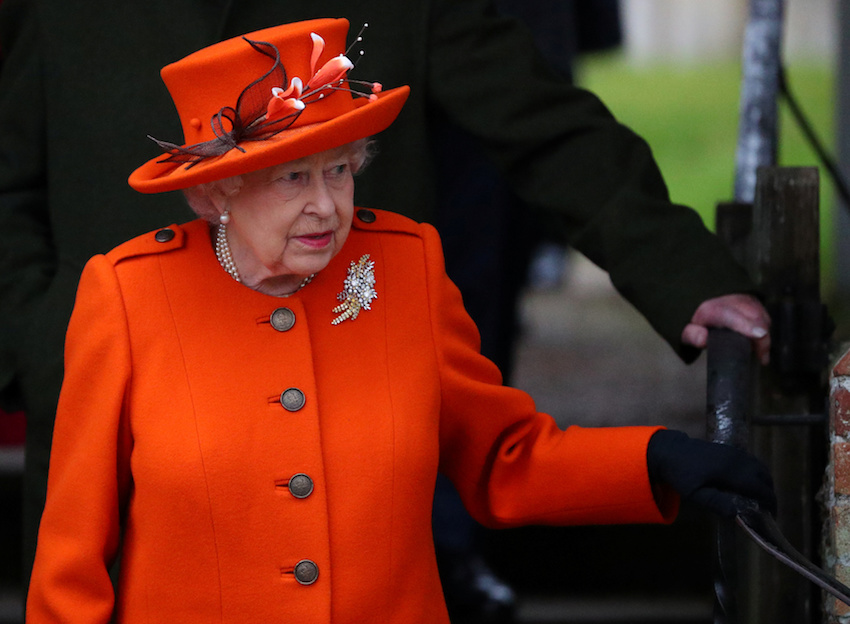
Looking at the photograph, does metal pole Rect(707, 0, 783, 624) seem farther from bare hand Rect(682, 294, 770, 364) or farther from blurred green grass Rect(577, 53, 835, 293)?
blurred green grass Rect(577, 53, 835, 293)

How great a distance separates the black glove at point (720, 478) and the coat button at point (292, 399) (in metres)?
0.52

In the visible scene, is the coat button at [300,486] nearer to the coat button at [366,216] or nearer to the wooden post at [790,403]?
the coat button at [366,216]

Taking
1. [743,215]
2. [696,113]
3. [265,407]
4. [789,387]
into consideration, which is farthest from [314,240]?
[696,113]

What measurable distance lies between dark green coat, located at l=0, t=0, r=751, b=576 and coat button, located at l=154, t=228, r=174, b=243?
43cm

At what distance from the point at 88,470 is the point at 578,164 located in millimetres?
1009

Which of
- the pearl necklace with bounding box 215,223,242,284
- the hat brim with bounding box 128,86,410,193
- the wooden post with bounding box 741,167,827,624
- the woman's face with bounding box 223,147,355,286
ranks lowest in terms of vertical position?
the wooden post with bounding box 741,167,827,624

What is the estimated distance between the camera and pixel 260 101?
175 centimetres

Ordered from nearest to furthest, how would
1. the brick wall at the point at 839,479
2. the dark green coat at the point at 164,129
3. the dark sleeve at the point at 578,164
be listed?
1. the brick wall at the point at 839,479
2. the dark sleeve at the point at 578,164
3. the dark green coat at the point at 164,129

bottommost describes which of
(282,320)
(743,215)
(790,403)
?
(790,403)

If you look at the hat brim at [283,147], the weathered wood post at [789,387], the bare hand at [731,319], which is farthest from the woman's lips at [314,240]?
the weathered wood post at [789,387]

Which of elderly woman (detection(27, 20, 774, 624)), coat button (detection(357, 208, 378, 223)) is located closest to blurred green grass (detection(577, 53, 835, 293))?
coat button (detection(357, 208, 378, 223))

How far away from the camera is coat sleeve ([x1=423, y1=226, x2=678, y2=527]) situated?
191 cm

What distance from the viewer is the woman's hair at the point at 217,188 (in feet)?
5.81

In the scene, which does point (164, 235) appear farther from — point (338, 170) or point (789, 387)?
point (789, 387)
